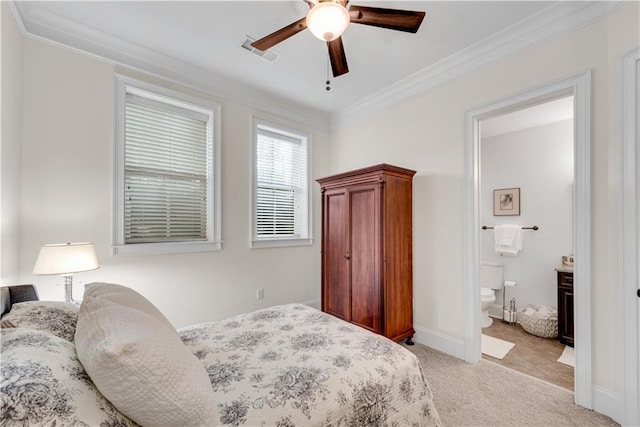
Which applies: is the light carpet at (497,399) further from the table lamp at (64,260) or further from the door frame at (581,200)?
the table lamp at (64,260)

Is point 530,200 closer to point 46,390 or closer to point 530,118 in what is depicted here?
point 530,118

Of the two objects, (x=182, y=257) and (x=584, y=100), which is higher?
(x=584, y=100)

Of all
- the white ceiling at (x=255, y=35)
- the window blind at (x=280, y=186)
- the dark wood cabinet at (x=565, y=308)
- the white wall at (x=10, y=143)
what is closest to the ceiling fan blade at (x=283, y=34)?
the white ceiling at (x=255, y=35)

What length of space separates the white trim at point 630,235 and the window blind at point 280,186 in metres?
3.05

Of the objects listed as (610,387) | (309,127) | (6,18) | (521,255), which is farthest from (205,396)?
(521,255)

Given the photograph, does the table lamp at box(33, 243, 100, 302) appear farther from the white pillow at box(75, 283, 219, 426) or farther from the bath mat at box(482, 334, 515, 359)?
the bath mat at box(482, 334, 515, 359)

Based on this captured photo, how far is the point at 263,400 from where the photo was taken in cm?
103

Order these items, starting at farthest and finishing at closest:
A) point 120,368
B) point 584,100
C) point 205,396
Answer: point 584,100 < point 205,396 < point 120,368

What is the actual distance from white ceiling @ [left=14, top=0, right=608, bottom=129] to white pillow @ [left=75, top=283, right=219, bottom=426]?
224 centimetres

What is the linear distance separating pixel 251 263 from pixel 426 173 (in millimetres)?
2249

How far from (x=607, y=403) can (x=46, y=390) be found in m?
2.91

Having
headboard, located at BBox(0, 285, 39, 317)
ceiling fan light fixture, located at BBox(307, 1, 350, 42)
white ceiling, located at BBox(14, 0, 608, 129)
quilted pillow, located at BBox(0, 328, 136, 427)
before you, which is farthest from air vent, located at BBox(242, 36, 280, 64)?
quilted pillow, located at BBox(0, 328, 136, 427)

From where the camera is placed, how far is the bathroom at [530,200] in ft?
11.5

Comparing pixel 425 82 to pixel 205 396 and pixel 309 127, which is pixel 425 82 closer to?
pixel 309 127
